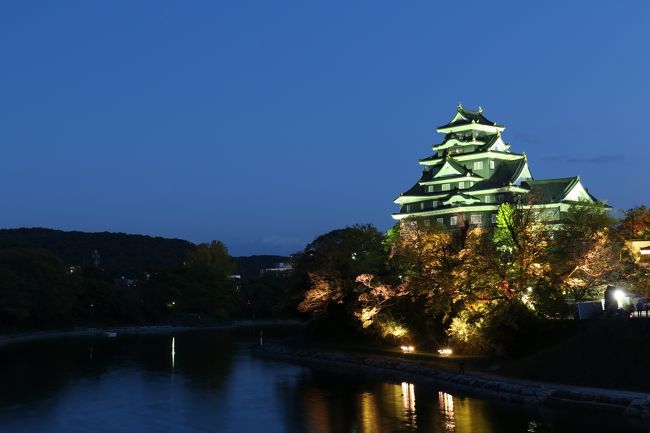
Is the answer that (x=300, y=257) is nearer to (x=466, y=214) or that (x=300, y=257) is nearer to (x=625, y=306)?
(x=466, y=214)

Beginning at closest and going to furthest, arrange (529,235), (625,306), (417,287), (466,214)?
(625,306) < (529,235) < (417,287) < (466,214)

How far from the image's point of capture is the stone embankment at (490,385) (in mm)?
32969

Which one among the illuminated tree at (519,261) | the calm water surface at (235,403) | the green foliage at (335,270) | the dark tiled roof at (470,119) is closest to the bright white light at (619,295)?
the illuminated tree at (519,261)

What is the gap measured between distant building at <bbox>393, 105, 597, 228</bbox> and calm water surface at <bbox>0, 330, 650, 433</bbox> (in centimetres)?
2470

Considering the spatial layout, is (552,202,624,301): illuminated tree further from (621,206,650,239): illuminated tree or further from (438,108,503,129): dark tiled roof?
(438,108,503,129): dark tiled roof

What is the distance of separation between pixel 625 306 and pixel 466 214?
31.9 metres

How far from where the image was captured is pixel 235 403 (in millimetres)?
41094

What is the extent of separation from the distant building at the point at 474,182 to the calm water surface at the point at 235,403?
24.7 m

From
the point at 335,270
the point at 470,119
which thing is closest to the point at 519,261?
the point at 335,270

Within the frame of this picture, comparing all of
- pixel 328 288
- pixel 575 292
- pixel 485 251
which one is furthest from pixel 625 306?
pixel 328 288

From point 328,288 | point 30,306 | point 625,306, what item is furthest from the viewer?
point 30,306

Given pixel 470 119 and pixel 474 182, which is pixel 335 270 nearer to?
pixel 474 182

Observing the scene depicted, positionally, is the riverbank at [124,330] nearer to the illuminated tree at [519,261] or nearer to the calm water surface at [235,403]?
the calm water surface at [235,403]

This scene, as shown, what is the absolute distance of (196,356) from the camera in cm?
6850
